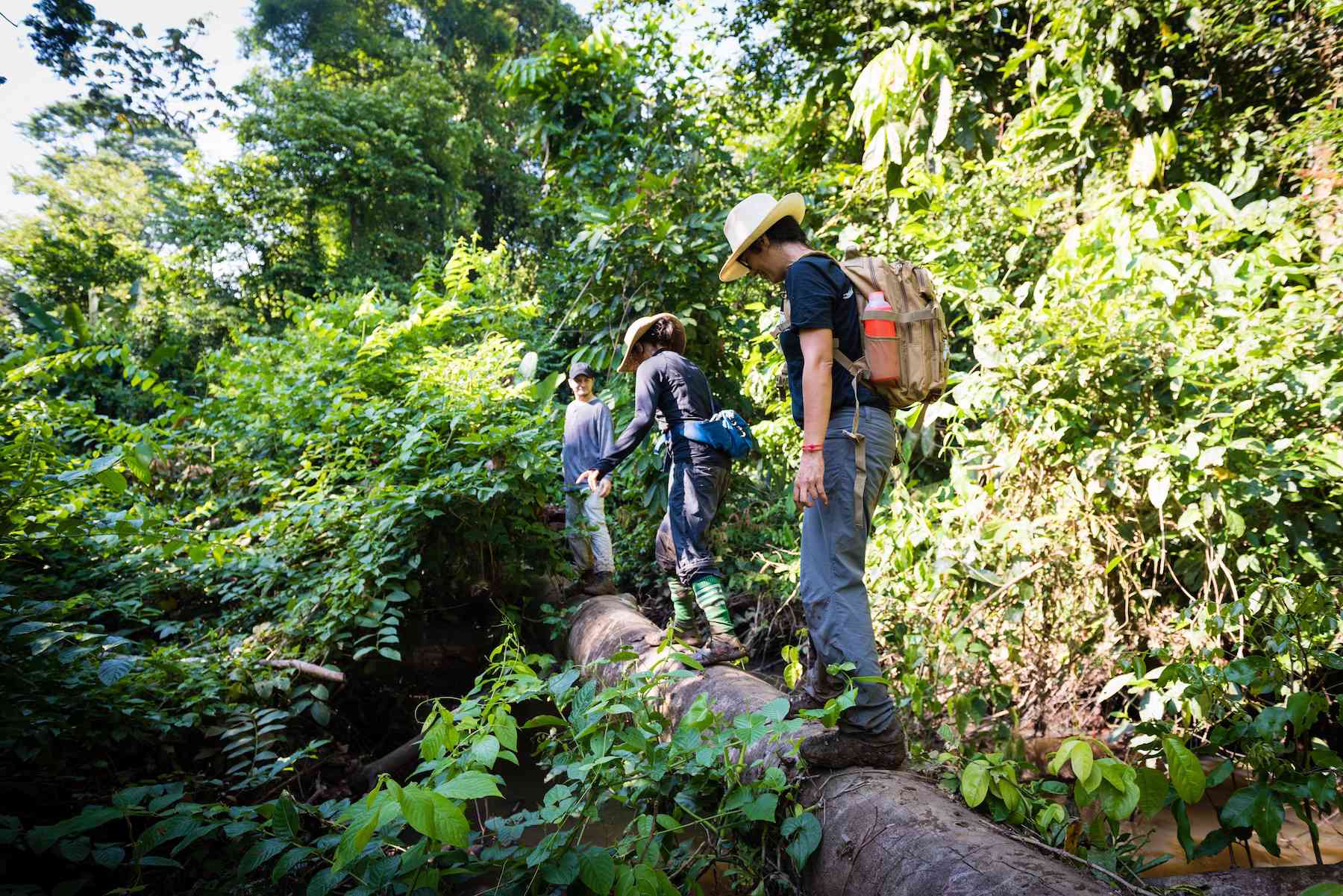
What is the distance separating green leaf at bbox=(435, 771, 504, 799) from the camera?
57.2 inches

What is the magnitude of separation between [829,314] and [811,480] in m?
0.52

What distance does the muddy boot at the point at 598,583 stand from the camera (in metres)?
5.01

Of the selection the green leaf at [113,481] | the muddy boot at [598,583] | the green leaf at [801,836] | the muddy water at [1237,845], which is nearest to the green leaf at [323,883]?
the green leaf at [801,836]

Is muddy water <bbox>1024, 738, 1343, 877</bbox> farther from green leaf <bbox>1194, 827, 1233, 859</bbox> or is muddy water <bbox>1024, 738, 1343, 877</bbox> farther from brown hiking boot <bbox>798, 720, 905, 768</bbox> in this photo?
brown hiking boot <bbox>798, 720, 905, 768</bbox>

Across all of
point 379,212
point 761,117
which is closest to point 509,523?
point 761,117

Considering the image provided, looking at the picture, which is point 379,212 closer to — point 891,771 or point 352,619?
point 352,619

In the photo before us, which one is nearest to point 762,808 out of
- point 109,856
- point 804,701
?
point 804,701

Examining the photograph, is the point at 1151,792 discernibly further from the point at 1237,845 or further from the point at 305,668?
the point at 305,668

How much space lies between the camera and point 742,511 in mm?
5875

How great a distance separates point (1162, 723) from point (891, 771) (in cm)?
73

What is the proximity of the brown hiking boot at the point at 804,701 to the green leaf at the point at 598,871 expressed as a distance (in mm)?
769

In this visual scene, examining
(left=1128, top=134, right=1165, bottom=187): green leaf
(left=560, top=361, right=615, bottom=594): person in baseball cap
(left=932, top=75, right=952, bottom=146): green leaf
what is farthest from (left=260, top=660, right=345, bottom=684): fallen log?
(left=1128, top=134, right=1165, bottom=187): green leaf

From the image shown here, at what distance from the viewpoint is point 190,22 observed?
308cm

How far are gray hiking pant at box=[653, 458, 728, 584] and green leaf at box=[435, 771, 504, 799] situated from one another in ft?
6.80
